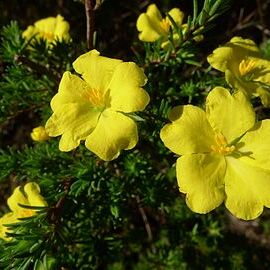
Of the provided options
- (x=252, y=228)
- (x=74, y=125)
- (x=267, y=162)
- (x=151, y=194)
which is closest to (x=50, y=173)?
(x=151, y=194)

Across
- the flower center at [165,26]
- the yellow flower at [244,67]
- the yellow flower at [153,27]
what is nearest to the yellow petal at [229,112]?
the yellow flower at [244,67]

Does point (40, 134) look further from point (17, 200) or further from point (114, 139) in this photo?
point (114, 139)

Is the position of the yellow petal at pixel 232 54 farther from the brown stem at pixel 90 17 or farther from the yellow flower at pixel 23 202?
the yellow flower at pixel 23 202

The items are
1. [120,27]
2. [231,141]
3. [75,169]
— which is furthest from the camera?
[120,27]

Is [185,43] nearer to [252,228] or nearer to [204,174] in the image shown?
[204,174]

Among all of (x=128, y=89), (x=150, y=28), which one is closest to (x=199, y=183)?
(x=128, y=89)

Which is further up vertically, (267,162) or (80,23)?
(267,162)

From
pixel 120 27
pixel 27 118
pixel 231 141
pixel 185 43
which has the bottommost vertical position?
pixel 27 118

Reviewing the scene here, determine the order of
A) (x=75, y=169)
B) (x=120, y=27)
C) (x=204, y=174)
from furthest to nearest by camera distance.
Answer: (x=120, y=27)
(x=75, y=169)
(x=204, y=174)
